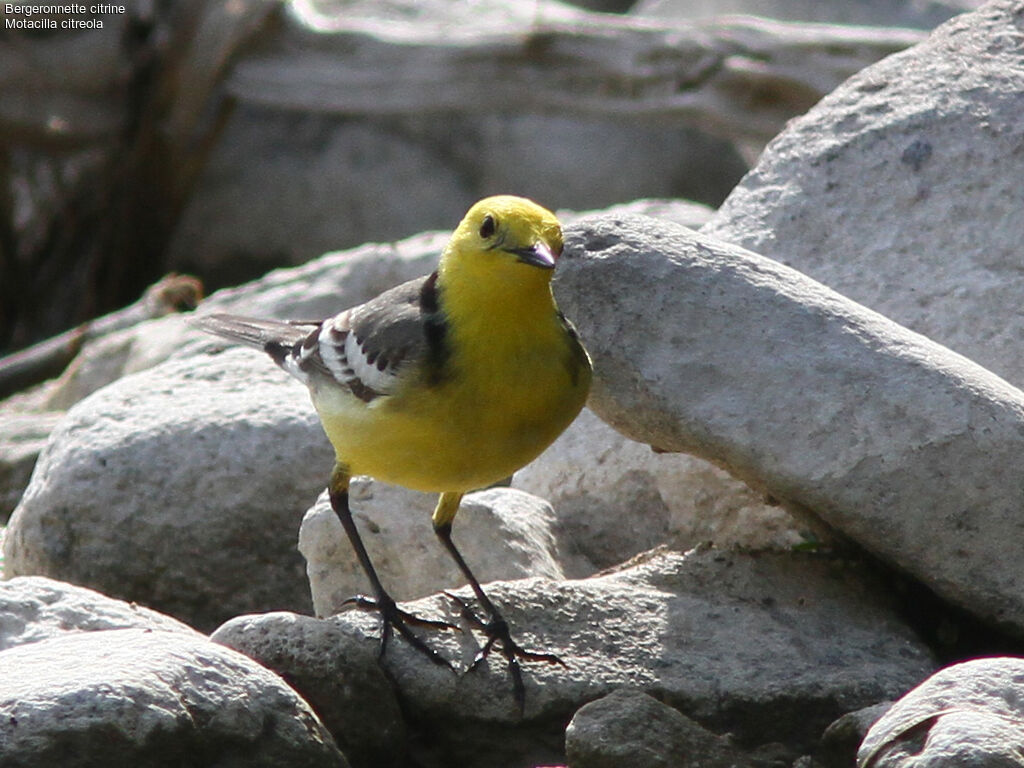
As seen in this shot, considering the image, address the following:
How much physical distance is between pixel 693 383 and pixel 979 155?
1.98 meters

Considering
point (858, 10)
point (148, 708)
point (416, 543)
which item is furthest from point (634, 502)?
point (858, 10)

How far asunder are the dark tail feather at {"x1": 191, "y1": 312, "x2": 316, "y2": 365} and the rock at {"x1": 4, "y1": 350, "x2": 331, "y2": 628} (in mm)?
367

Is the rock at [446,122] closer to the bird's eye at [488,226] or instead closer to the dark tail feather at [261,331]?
the dark tail feather at [261,331]

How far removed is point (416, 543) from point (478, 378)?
140cm

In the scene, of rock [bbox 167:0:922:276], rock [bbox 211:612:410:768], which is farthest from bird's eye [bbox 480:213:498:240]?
rock [bbox 167:0:922:276]

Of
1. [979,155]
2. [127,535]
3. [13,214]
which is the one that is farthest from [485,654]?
[13,214]

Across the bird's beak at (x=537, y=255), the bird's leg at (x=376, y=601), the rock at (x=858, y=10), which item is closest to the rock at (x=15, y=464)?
the bird's leg at (x=376, y=601)

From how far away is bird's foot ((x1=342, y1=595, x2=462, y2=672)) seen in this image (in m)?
4.79

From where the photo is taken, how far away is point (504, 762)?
4605 mm

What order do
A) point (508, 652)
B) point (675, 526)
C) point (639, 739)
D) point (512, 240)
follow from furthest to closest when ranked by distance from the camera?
1. point (675, 526)
2. point (508, 652)
3. point (512, 240)
4. point (639, 739)

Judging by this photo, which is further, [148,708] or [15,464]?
[15,464]

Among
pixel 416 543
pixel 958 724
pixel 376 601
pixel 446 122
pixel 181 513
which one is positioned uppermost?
pixel 958 724

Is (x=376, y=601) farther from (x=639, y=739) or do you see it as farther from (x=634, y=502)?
(x=639, y=739)

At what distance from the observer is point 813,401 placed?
4848 mm
